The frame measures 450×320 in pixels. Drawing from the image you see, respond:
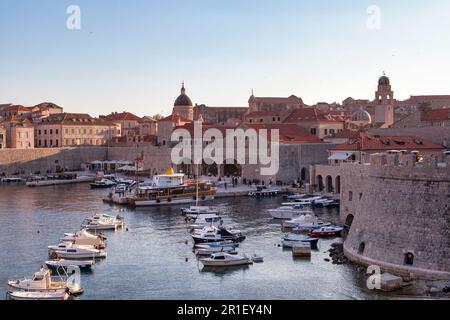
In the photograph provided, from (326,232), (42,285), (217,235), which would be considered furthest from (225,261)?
(326,232)

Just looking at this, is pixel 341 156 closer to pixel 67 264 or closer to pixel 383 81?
pixel 383 81

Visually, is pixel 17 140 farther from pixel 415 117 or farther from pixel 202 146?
pixel 415 117

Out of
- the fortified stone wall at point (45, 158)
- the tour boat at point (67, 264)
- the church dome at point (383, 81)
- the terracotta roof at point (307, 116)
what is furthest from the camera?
the fortified stone wall at point (45, 158)

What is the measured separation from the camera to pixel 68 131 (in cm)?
6969

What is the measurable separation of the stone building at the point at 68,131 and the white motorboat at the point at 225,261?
5136 centimetres

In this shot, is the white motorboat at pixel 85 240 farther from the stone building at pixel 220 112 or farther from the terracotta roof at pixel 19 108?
the stone building at pixel 220 112

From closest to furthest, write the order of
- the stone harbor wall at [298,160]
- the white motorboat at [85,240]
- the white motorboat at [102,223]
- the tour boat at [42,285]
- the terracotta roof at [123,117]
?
1. the tour boat at [42,285]
2. the white motorboat at [85,240]
3. the white motorboat at [102,223]
4. the stone harbor wall at [298,160]
5. the terracotta roof at [123,117]

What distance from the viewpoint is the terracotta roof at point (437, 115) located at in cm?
4728

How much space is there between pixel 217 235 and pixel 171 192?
51.2ft

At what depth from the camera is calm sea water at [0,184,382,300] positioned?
1731 cm

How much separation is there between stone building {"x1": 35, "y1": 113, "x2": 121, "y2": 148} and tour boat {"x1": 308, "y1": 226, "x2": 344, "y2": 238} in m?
48.5

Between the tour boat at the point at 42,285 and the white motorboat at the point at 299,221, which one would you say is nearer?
the tour boat at the point at 42,285

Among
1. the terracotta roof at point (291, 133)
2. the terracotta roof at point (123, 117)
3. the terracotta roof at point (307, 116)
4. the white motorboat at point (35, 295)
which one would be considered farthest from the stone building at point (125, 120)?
the white motorboat at point (35, 295)

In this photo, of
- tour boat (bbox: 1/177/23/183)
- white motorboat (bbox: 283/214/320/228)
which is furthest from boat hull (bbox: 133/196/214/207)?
tour boat (bbox: 1/177/23/183)
